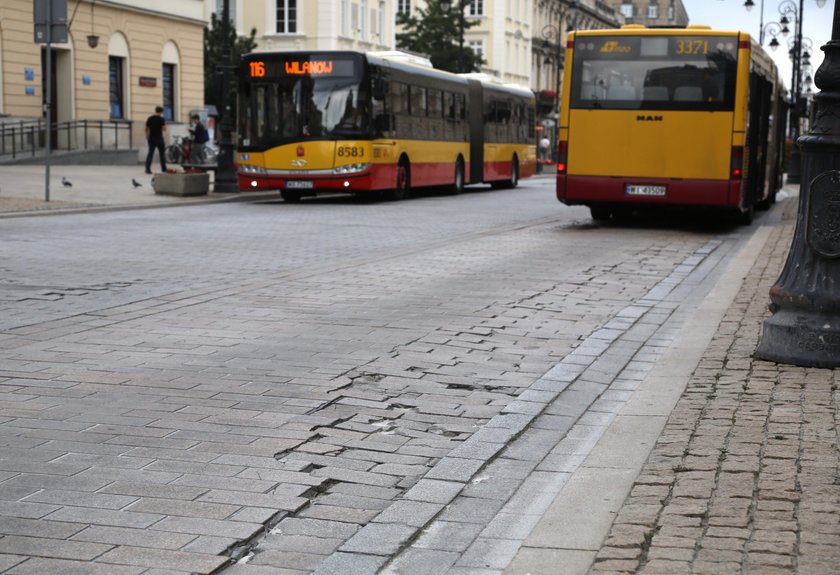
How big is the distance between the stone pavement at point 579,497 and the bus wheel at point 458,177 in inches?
1040

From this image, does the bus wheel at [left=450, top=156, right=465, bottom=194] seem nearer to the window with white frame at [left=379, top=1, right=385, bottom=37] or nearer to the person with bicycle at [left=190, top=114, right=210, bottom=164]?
the person with bicycle at [left=190, top=114, right=210, bottom=164]

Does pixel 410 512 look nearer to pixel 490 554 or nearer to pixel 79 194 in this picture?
pixel 490 554

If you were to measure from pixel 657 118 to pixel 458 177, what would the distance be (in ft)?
46.9

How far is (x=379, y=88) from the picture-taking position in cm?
2723

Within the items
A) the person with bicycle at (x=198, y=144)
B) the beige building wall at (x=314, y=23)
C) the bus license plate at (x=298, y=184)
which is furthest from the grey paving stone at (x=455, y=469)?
the beige building wall at (x=314, y=23)

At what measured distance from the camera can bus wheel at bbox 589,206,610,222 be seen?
22.4 metres

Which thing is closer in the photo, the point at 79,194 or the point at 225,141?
the point at 79,194

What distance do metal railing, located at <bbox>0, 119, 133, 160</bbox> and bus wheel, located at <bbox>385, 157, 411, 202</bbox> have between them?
15.1 metres

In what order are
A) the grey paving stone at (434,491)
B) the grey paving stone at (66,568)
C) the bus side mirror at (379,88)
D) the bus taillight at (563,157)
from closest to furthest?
1. the grey paving stone at (66,568)
2. the grey paving stone at (434,491)
3. the bus taillight at (563,157)
4. the bus side mirror at (379,88)

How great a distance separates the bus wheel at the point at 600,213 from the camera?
2239 cm

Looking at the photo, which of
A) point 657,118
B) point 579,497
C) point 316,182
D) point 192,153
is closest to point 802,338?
point 579,497

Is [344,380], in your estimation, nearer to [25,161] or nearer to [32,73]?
[25,161]

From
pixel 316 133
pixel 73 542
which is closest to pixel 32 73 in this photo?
pixel 316 133

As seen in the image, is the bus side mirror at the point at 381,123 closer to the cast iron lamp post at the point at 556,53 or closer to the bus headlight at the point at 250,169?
the bus headlight at the point at 250,169
